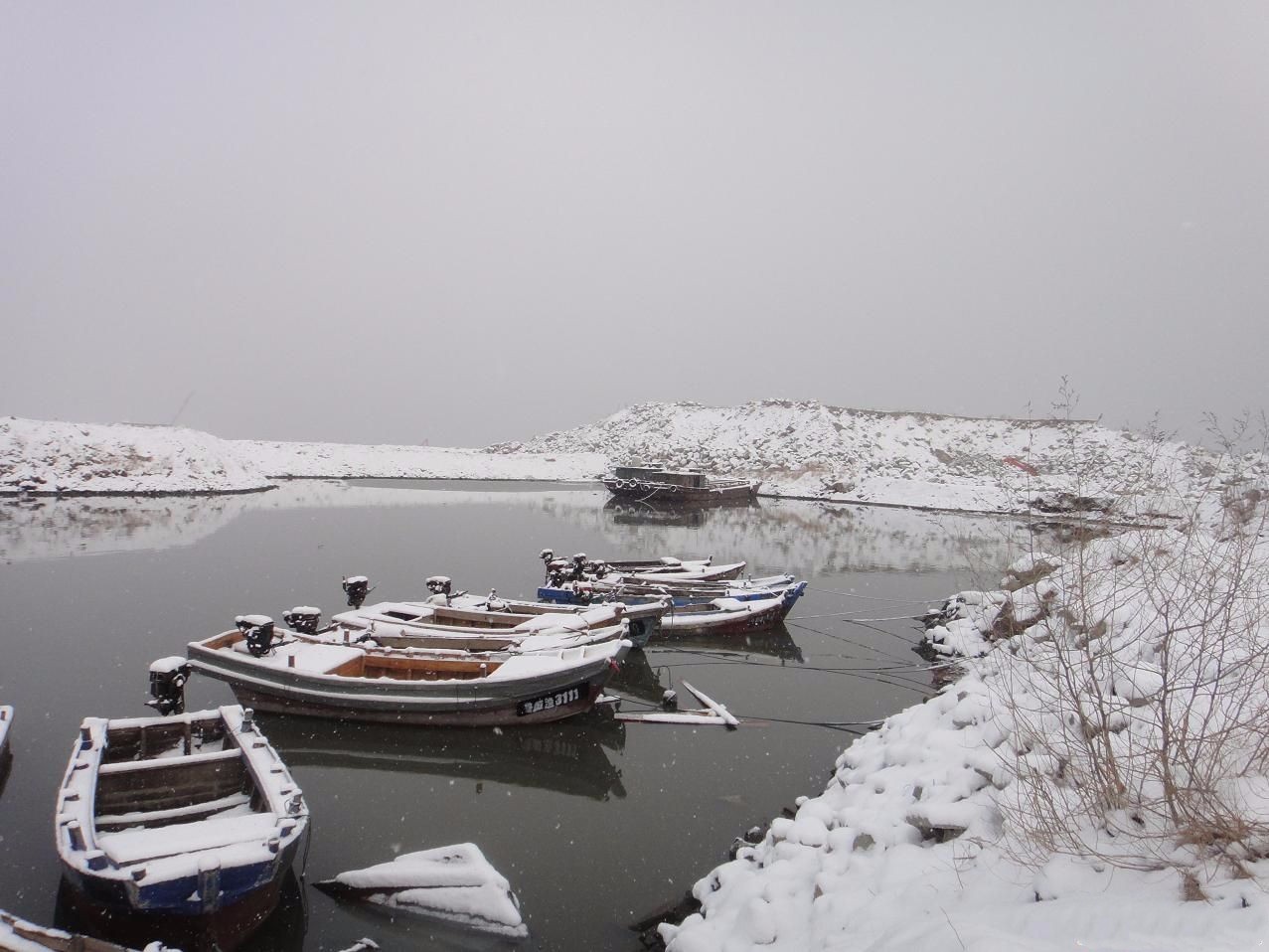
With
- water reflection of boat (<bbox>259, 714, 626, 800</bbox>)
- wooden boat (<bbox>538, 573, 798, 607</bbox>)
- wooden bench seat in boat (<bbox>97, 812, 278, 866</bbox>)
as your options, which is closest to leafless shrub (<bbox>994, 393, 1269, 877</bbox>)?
water reflection of boat (<bbox>259, 714, 626, 800</bbox>)

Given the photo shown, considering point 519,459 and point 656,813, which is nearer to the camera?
point 656,813

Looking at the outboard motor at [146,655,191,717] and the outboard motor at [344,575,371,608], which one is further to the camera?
the outboard motor at [344,575,371,608]

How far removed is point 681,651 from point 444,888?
29.3 feet

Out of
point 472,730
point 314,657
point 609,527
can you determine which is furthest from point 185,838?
point 609,527

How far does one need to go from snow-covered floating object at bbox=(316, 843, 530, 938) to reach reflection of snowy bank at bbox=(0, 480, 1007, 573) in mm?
12913

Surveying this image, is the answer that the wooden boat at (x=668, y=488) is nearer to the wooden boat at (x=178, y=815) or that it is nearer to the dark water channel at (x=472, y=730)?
the dark water channel at (x=472, y=730)

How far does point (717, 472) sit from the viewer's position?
65.8 metres

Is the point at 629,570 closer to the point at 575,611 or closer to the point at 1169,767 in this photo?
the point at 575,611

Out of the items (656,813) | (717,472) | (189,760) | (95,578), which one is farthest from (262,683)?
(717,472)

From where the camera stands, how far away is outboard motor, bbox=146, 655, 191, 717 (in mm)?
7609

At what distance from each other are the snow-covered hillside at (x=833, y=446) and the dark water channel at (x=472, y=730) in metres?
28.4

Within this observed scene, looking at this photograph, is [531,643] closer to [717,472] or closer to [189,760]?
[189,760]

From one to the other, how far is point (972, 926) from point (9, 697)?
12945mm

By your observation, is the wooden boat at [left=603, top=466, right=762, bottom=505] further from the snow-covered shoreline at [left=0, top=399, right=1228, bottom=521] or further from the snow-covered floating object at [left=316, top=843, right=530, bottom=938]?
the snow-covered floating object at [left=316, top=843, right=530, bottom=938]
